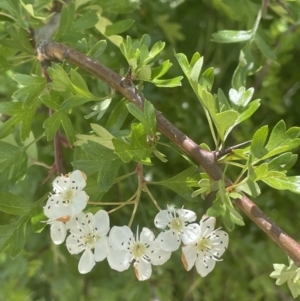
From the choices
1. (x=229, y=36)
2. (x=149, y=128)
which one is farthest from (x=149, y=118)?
(x=229, y=36)

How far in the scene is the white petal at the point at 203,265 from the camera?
1.33 ft

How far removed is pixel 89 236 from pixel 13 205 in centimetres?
9

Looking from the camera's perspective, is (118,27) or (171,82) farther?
(118,27)

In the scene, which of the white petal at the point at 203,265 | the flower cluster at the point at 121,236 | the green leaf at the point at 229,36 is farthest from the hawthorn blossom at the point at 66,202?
the green leaf at the point at 229,36

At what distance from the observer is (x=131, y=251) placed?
0.40 m

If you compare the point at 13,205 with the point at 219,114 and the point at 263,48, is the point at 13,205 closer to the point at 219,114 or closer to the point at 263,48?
the point at 219,114

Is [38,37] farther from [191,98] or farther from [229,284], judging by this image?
[229,284]

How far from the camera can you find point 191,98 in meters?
0.78

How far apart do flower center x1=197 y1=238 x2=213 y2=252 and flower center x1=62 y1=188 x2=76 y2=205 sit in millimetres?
109

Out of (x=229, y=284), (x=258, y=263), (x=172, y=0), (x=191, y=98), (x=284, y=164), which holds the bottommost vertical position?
(x=229, y=284)

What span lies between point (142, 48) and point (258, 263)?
0.52 meters

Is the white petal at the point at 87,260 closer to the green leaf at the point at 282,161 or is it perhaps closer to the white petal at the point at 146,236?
the white petal at the point at 146,236

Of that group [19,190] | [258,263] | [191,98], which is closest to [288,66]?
[191,98]

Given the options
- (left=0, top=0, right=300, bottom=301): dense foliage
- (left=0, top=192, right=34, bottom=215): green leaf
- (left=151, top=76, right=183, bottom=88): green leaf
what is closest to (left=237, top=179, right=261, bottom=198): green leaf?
(left=0, top=0, right=300, bottom=301): dense foliage
